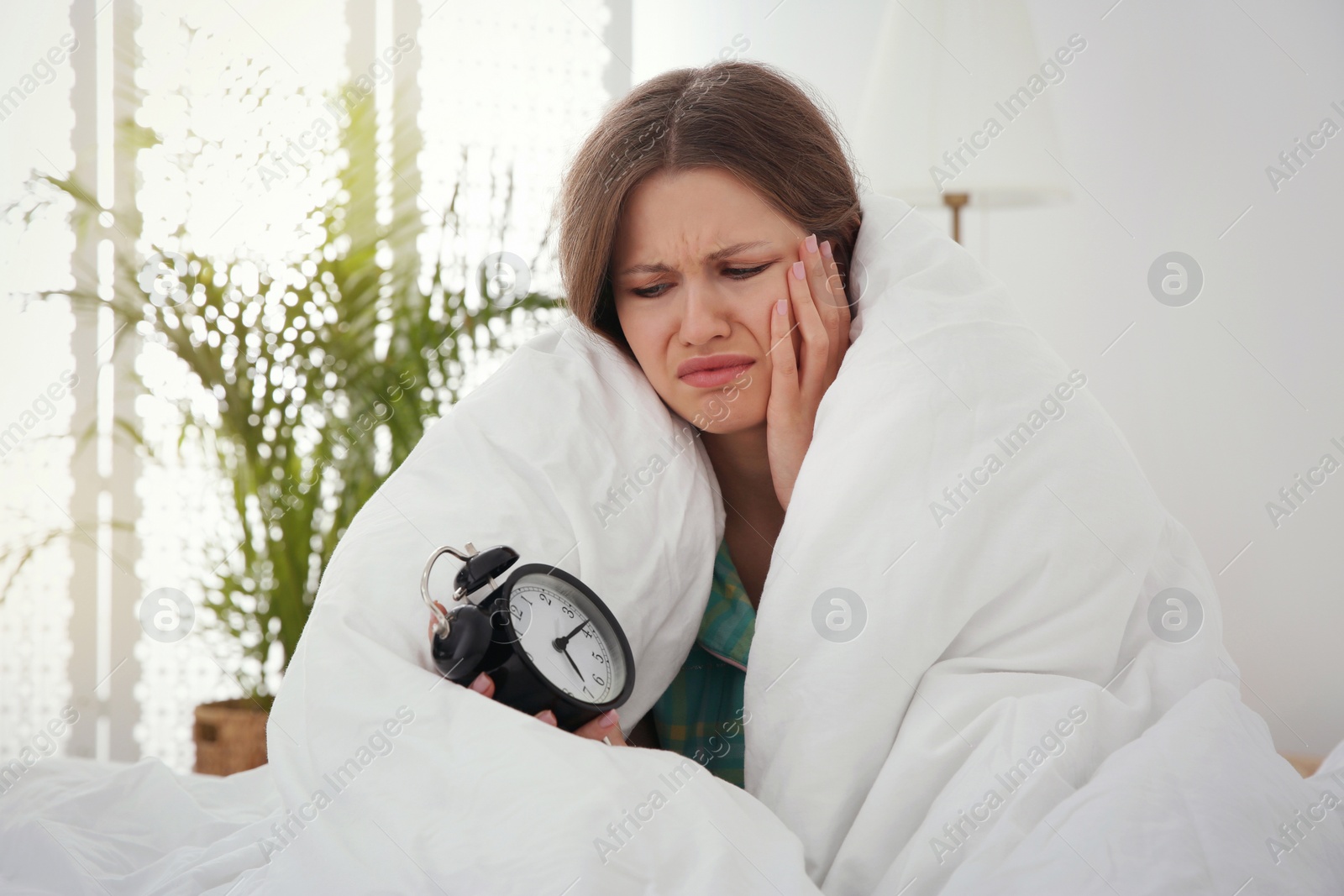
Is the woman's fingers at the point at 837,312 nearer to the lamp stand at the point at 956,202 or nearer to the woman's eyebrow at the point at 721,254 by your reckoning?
the woman's eyebrow at the point at 721,254

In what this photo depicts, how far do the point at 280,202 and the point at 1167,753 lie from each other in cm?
244

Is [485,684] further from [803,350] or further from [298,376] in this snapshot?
[298,376]

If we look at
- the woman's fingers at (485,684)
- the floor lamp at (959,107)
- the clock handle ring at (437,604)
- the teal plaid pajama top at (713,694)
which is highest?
the floor lamp at (959,107)

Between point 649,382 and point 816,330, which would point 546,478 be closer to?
point 649,382

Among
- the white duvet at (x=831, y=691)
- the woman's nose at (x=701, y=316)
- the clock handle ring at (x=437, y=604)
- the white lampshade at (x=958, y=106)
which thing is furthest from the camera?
the white lampshade at (x=958, y=106)

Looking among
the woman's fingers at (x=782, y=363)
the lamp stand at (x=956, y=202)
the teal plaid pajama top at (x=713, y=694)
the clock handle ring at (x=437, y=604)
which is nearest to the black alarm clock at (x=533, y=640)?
the clock handle ring at (x=437, y=604)

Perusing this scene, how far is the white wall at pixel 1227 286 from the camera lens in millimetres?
2117

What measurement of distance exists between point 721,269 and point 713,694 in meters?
0.53

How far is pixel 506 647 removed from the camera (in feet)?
2.65

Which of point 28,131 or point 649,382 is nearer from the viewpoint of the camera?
point 649,382

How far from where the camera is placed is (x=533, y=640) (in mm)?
836

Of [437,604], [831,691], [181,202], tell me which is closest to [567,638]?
[437,604]

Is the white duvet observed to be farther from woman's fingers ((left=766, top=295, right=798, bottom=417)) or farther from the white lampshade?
the white lampshade

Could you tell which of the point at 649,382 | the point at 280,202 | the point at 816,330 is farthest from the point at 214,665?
the point at 816,330
